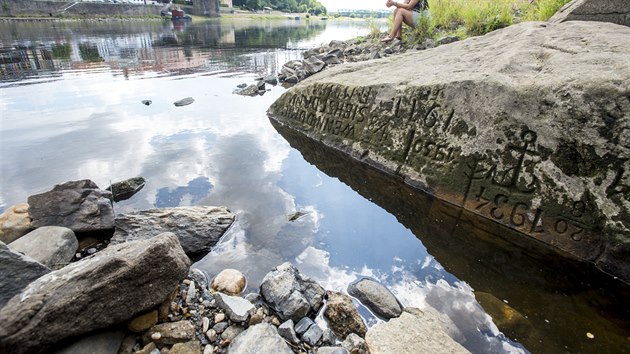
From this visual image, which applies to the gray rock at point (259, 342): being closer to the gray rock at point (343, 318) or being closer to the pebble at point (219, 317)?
the pebble at point (219, 317)

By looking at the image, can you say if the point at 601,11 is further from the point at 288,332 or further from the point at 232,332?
the point at 232,332

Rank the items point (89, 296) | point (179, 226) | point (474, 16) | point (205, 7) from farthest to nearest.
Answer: point (205, 7) → point (474, 16) → point (179, 226) → point (89, 296)

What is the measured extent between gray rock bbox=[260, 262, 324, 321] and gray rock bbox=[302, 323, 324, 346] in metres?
0.16

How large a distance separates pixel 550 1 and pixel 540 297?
9135mm

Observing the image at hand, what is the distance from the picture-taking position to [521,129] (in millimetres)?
3812

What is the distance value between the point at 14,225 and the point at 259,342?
2.94 metres

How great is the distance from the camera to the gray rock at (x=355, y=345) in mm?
2294

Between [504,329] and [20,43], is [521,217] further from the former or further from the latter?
[20,43]

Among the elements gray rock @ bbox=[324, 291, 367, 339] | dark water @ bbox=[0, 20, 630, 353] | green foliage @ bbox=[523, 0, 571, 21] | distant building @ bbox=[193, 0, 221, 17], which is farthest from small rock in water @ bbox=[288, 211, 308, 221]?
distant building @ bbox=[193, 0, 221, 17]

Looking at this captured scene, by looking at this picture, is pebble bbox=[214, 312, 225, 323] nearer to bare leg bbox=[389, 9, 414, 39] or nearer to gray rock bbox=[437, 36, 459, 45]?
gray rock bbox=[437, 36, 459, 45]

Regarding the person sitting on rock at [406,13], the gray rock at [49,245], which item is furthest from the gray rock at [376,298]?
the person sitting on rock at [406,13]

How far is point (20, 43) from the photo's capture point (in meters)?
17.8

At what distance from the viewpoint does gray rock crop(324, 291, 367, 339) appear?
2518 millimetres

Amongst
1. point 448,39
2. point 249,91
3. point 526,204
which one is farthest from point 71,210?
point 448,39
